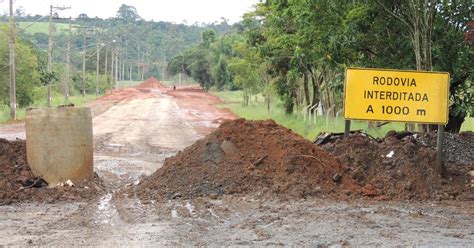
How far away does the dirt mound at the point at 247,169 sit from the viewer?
30.5 ft

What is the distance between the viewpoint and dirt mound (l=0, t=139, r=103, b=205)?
9297 millimetres

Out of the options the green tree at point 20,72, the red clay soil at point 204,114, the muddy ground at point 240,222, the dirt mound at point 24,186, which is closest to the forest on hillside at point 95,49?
the green tree at point 20,72

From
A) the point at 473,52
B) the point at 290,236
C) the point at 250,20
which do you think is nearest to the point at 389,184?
the point at 290,236

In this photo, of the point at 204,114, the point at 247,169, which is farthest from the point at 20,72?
the point at 247,169

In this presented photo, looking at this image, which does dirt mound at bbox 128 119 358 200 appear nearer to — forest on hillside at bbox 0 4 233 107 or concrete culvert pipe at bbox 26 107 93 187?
concrete culvert pipe at bbox 26 107 93 187

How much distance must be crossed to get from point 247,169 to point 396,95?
9.34ft

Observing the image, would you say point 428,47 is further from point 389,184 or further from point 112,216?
point 112,216

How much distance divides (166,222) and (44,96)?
5514 centimetres

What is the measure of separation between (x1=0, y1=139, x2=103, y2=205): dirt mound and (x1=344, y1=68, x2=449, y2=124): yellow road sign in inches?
176

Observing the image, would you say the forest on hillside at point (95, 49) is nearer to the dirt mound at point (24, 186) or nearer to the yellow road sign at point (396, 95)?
the dirt mound at point (24, 186)

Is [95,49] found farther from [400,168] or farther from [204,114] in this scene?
[400,168]

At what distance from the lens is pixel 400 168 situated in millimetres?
9656

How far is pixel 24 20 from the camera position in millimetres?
147250

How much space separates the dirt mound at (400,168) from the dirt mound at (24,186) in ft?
13.7
